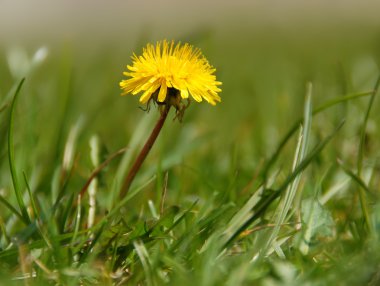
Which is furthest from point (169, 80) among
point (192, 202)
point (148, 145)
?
point (192, 202)

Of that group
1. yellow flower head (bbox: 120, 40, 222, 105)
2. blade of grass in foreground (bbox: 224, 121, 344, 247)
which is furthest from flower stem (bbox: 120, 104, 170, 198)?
blade of grass in foreground (bbox: 224, 121, 344, 247)

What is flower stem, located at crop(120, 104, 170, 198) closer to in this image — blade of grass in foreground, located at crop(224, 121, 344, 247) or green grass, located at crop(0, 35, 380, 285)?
green grass, located at crop(0, 35, 380, 285)

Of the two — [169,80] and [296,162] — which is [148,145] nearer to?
[169,80]

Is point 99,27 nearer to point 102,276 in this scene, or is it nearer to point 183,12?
point 183,12

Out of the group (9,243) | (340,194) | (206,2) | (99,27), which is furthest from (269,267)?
(206,2)

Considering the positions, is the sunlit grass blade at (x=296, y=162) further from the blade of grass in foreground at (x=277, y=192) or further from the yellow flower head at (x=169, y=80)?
the yellow flower head at (x=169, y=80)
